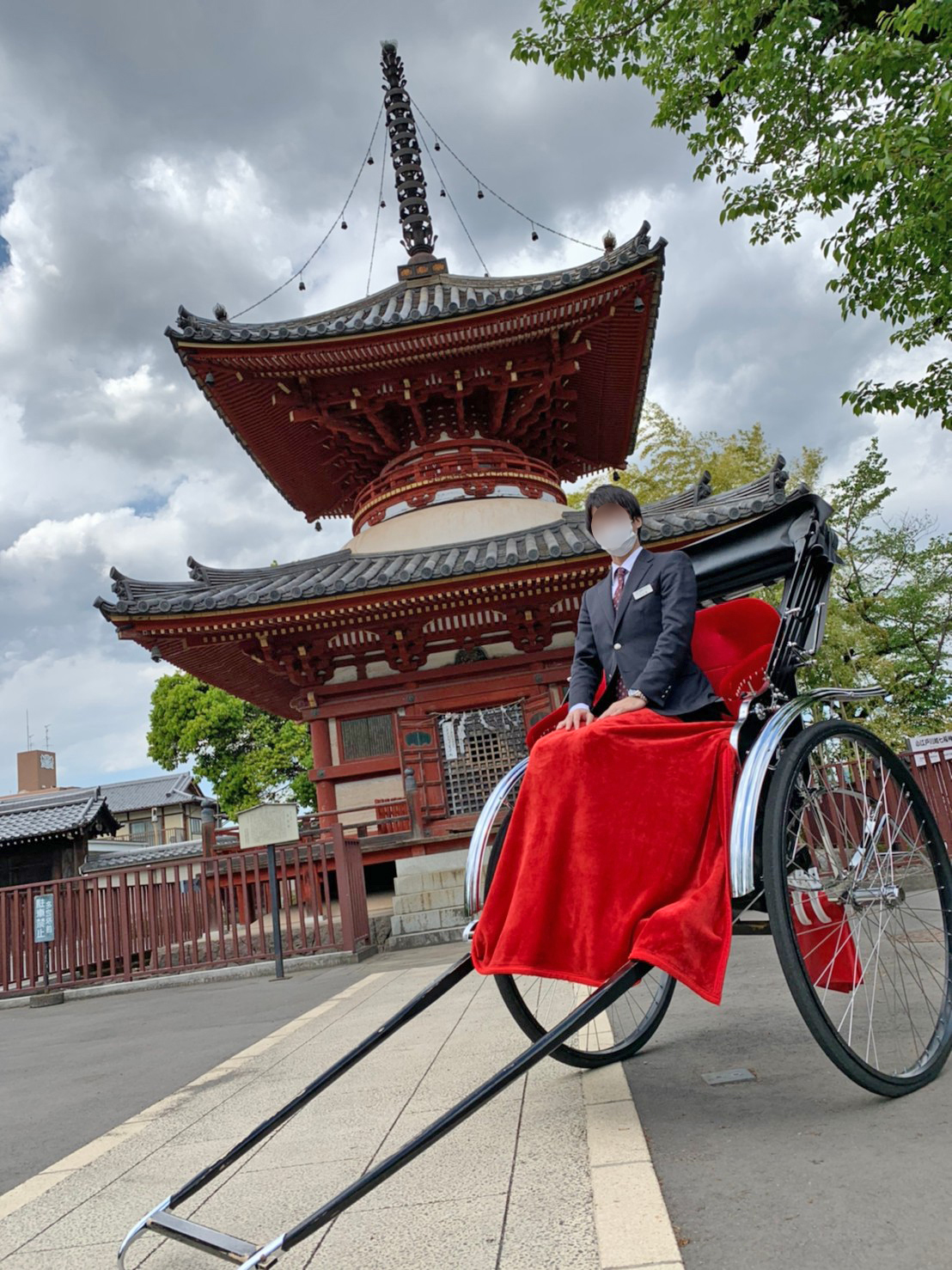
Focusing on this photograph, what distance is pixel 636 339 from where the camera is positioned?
11.6 m

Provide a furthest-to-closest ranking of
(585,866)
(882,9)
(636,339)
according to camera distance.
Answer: (636,339) → (882,9) → (585,866)

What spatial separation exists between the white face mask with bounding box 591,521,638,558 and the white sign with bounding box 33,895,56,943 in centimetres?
857

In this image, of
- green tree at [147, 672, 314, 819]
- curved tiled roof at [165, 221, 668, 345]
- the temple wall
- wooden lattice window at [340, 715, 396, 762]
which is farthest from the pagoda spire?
green tree at [147, 672, 314, 819]

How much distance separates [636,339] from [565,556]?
13.4ft

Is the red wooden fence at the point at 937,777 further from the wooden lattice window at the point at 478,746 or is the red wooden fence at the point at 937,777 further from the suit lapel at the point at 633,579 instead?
the suit lapel at the point at 633,579

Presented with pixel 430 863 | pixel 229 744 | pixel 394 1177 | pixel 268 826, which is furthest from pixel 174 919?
pixel 229 744

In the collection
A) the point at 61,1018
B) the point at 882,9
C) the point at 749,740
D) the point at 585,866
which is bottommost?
the point at 61,1018

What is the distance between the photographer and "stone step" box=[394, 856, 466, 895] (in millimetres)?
9359

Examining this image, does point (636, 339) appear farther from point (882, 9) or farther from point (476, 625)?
point (882, 9)

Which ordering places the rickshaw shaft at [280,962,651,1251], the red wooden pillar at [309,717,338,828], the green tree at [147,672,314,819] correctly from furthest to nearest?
the green tree at [147,672,314,819], the red wooden pillar at [309,717,338,828], the rickshaw shaft at [280,962,651,1251]

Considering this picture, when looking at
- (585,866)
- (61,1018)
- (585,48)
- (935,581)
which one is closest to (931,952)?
(585,866)

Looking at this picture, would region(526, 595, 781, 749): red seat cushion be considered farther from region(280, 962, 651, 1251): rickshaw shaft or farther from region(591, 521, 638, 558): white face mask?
region(280, 962, 651, 1251): rickshaw shaft

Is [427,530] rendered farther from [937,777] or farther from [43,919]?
[937,777]

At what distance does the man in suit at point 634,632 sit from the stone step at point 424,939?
6.42 meters
